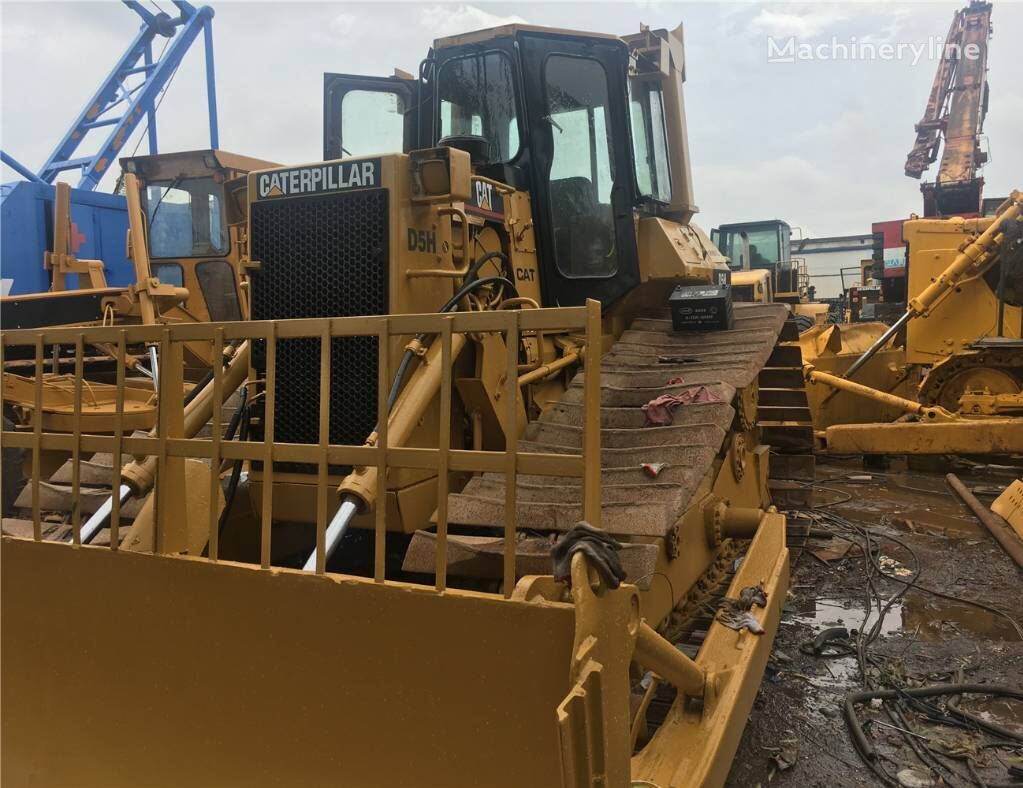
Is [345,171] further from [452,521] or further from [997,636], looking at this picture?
[997,636]

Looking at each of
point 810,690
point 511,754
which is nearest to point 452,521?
point 511,754

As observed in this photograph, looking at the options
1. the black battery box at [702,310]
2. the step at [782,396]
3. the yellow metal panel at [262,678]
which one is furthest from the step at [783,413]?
the yellow metal panel at [262,678]

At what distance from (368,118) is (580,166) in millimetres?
1356

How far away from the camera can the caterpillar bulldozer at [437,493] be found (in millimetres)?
2027

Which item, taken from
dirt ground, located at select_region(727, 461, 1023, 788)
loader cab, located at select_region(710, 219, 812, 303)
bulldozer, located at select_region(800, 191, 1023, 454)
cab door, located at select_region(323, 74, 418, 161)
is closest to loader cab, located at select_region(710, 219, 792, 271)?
loader cab, located at select_region(710, 219, 812, 303)

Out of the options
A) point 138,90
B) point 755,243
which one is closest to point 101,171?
point 138,90

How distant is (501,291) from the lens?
379cm

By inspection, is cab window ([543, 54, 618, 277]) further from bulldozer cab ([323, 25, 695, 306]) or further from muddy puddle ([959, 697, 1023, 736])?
muddy puddle ([959, 697, 1023, 736])

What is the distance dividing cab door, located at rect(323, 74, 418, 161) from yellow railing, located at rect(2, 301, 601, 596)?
2.43 m

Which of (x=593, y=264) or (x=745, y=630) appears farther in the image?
(x=593, y=264)

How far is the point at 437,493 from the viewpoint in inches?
111

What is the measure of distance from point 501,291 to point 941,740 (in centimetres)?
262

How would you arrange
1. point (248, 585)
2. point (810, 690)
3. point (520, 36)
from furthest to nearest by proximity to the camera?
point (520, 36), point (810, 690), point (248, 585)

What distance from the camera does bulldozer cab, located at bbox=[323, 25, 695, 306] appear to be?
14.0 ft
